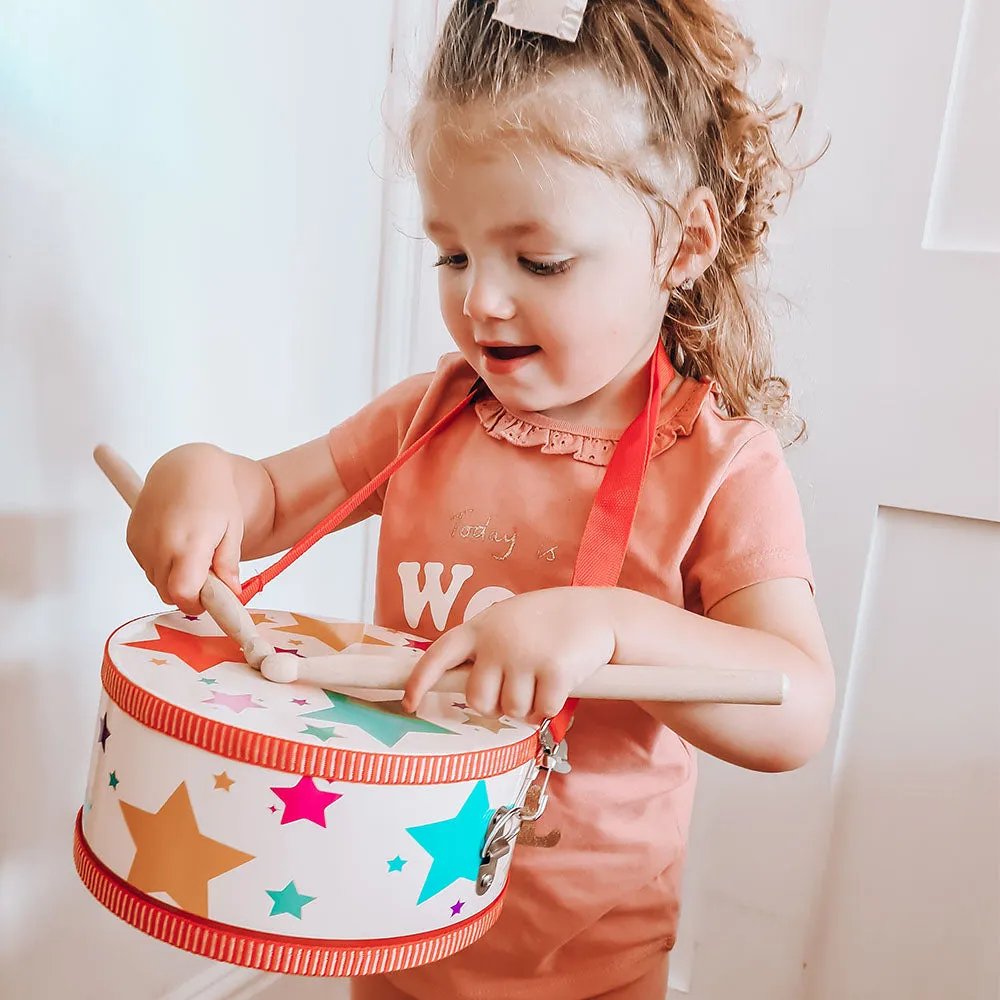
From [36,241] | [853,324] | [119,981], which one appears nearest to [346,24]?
[36,241]

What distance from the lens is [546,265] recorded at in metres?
0.56

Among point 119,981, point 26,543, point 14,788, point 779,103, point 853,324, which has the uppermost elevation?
point 779,103

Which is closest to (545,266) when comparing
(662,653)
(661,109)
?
(661,109)

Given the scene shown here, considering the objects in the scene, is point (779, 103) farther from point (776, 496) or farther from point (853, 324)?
point (776, 496)

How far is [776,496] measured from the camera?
1.97ft

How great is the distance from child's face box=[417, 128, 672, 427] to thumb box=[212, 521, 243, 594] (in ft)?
0.59

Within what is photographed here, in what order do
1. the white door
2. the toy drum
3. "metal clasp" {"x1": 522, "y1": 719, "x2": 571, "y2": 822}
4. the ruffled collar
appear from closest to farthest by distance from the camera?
the toy drum < "metal clasp" {"x1": 522, "y1": 719, "x2": 571, "y2": 822} < the ruffled collar < the white door

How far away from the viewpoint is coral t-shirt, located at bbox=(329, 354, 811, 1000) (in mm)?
602

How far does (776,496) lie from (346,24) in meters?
0.58

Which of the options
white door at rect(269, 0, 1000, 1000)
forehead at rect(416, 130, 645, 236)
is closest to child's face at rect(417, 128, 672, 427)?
forehead at rect(416, 130, 645, 236)

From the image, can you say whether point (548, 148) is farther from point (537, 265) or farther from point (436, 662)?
point (436, 662)

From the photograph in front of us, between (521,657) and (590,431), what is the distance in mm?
224

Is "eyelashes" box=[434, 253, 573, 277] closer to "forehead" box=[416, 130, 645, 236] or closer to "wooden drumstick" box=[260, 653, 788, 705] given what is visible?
"forehead" box=[416, 130, 645, 236]

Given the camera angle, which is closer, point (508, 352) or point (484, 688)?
point (484, 688)
